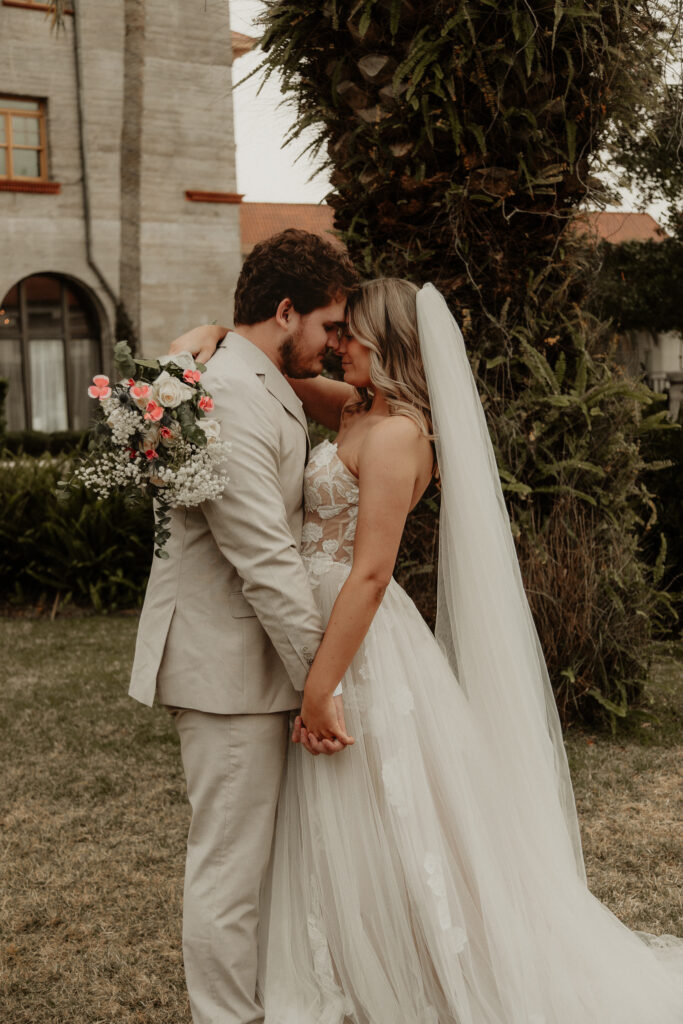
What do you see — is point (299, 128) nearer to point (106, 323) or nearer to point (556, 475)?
point (556, 475)

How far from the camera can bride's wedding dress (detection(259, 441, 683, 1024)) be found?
2.71 meters

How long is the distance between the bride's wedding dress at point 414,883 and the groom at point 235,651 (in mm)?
153

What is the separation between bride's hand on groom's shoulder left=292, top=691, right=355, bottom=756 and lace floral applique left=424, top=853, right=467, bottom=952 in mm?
420

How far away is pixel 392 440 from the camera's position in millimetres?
2717

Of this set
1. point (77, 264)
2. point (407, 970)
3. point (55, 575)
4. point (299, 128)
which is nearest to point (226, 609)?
point (407, 970)

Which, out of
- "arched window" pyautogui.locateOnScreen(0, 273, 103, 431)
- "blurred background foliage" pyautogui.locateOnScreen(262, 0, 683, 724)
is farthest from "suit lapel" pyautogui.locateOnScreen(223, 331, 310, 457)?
"arched window" pyautogui.locateOnScreen(0, 273, 103, 431)

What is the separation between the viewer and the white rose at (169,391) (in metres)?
2.40

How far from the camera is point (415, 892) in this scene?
8.80ft

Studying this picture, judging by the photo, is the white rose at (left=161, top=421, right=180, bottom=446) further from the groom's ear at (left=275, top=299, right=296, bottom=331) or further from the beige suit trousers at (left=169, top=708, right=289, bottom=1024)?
the beige suit trousers at (left=169, top=708, right=289, bottom=1024)

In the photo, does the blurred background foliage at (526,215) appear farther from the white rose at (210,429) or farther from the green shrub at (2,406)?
the green shrub at (2,406)

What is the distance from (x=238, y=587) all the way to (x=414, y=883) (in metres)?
0.93

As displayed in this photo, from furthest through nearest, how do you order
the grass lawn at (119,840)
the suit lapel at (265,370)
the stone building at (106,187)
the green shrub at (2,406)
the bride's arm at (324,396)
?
the stone building at (106,187) → the green shrub at (2,406) → the bride's arm at (324,396) → the grass lawn at (119,840) → the suit lapel at (265,370)

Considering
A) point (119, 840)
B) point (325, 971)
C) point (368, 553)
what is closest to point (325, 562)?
point (368, 553)

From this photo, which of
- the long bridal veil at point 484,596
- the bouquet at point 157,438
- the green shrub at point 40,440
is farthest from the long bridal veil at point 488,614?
the green shrub at point 40,440
